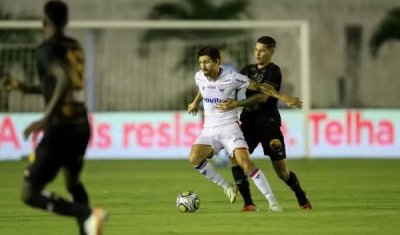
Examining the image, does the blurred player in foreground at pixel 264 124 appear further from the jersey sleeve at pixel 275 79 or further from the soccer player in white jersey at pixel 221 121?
the soccer player in white jersey at pixel 221 121

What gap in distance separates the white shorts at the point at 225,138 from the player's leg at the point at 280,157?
419 millimetres

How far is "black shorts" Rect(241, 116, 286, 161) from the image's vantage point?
15758 millimetres

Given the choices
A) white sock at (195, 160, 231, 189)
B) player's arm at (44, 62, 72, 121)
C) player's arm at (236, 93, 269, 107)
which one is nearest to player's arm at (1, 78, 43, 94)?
player's arm at (44, 62, 72, 121)

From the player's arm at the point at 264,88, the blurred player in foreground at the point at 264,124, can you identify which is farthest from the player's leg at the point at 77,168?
the blurred player in foreground at the point at 264,124

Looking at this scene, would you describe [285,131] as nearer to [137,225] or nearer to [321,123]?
[321,123]

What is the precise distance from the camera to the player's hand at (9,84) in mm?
11664

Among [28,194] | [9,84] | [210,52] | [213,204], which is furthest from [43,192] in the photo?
[213,204]

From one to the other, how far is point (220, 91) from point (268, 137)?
0.83m

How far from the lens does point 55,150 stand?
11.4 meters

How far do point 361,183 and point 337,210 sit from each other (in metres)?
5.57

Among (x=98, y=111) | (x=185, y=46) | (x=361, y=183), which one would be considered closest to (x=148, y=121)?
(x=98, y=111)

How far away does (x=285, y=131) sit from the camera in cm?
2925

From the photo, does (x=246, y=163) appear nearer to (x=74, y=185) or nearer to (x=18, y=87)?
(x=74, y=185)

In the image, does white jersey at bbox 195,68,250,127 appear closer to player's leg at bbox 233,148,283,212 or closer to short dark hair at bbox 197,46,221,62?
short dark hair at bbox 197,46,221,62
